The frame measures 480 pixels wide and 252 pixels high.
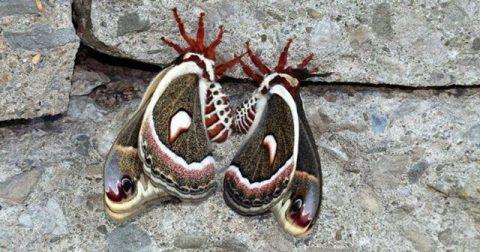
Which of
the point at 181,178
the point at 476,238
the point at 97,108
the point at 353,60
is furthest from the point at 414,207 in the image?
the point at 97,108

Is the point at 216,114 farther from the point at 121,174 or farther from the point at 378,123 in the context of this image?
the point at 378,123

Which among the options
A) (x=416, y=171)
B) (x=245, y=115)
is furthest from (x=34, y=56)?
(x=416, y=171)

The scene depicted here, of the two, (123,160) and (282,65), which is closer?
(123,160)

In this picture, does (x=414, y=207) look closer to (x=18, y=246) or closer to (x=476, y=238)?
(x=476, y=238)

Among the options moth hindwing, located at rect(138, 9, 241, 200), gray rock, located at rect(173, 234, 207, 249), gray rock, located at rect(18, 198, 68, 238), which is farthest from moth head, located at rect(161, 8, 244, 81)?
gray rock, located at rect(18, 198, 68, 238)

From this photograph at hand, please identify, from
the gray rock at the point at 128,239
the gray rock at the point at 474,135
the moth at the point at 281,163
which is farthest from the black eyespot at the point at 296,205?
the gray rock at the point at 474,135
